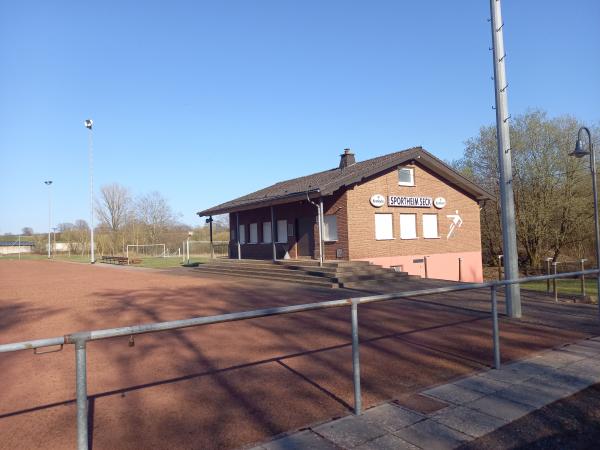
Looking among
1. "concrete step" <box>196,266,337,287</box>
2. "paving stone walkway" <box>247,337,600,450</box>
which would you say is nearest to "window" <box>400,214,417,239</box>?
"concrete step" <box>196,266,337,287</box>

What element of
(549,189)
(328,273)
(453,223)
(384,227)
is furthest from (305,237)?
(549,189)

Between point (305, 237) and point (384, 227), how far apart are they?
3.93 metres

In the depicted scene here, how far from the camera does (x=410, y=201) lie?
22.5m

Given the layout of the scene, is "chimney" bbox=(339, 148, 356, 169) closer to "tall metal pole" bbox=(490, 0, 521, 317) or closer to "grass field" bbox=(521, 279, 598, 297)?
"grass field" bbox=(521, 279, 598, 297)

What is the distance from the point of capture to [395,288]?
50.3 ft

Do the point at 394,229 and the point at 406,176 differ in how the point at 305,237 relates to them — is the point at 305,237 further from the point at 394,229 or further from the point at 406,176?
the point at 406,176

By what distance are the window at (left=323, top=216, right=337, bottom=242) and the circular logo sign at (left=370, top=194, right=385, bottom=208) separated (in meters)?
1.87

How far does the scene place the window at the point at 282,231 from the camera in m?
24.4

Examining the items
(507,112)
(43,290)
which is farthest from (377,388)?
(43,290)

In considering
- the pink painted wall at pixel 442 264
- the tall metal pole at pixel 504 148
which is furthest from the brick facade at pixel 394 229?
the tall metal pole at pixel 504 148

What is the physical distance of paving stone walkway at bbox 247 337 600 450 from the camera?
3.45 metres

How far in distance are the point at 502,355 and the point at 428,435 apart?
292 centimetres

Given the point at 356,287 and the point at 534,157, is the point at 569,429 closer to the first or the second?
the point at 356,287

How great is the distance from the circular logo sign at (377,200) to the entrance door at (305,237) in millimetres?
3154
